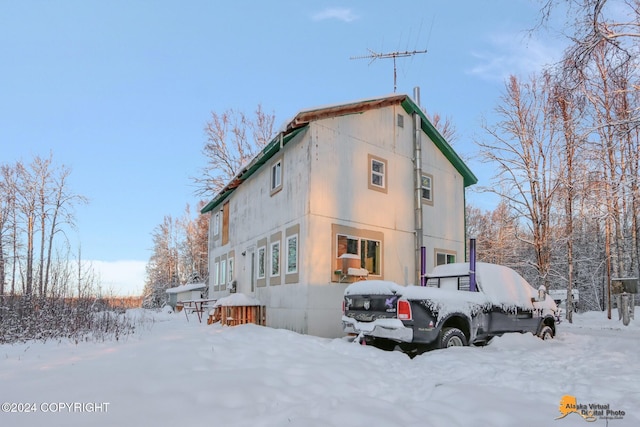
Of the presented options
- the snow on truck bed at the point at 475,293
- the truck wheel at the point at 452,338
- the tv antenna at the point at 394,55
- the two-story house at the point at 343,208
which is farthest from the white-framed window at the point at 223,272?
the truck wheel at the point at 452,338

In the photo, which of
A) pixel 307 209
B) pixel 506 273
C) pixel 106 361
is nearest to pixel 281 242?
pixel 307 209

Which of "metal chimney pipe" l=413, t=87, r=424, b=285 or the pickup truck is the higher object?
"metal chimney pipe" l=413, t=87, r=424, b=285

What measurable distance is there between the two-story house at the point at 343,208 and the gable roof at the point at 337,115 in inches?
1.5

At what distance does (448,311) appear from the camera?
7980 mm

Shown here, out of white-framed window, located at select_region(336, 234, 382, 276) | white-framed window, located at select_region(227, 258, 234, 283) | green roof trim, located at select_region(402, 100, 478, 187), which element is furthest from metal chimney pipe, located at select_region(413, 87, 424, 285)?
white-framed window, located at select_region(227, 258, 234, 283)

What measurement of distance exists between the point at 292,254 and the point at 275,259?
5.01 feet

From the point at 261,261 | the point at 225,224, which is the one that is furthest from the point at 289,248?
the point at 225,224

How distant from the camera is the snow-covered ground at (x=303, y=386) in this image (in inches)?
159

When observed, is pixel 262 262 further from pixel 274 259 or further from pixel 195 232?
pixel 195 232

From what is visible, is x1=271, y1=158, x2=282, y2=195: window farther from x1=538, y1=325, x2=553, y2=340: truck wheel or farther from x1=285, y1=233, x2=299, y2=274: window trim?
x1=538, y1=325, x2=553, y2=340: truck wheel

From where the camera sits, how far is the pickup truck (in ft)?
25.3

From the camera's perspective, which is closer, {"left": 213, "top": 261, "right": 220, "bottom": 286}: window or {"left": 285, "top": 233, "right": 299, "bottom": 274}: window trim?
{"left": 285, "top": 233, "right": 299, "bottom": 274}: window trim

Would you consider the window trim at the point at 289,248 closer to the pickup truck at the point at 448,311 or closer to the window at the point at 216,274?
the pickup truck at the point at 448,311

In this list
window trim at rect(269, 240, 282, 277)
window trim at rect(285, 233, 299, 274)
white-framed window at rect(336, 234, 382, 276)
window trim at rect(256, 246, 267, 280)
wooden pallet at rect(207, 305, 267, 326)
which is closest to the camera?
window trim at rect(285, 233, 299, 274)
